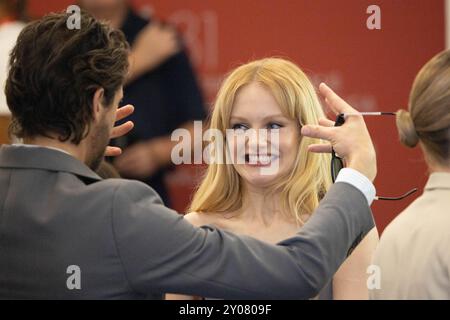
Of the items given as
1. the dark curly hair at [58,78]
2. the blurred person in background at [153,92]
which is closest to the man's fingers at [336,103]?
the dark curly hair at [58,78]

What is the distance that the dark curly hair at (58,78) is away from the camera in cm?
156

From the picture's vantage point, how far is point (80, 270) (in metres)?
1.49

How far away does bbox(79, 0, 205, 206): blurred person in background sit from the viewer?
11.3 feet

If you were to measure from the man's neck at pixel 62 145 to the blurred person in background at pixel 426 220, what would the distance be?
0.52 meters

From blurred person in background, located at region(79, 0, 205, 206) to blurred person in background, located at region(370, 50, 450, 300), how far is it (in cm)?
187

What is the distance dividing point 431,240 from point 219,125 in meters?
0.87

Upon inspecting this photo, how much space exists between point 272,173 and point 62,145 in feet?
2.39

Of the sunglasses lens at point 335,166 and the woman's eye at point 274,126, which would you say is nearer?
the sunglasses lens at point 335,166

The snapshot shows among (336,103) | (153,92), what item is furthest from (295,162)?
(153,92)

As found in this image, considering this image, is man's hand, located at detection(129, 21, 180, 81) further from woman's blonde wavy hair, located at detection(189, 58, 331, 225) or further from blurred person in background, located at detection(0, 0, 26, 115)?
woman's blonde wavy hair, located at detection(189, 58, 331, 225)

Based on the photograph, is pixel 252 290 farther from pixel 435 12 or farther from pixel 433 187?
pixel 435 12

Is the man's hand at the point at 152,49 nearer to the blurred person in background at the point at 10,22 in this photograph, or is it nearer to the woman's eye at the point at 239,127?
the blurred person in background at the point at 10,22

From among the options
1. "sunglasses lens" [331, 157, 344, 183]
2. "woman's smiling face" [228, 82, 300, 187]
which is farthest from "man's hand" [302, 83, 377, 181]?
"woman's smiling face" [228, 82, 300, 187]

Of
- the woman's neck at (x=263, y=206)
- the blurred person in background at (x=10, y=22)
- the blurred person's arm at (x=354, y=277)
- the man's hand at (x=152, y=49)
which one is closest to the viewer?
the blurred person's arm at (x=354, y=277)
